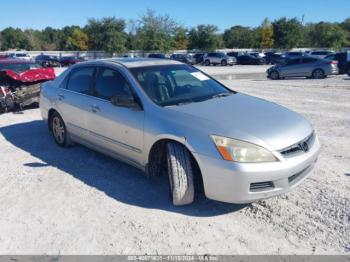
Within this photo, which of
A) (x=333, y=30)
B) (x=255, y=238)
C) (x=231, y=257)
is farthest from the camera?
(x=333, y=30)

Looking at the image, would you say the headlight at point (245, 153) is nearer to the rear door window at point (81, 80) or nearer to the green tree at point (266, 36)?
the rear door window at point (81, 80)

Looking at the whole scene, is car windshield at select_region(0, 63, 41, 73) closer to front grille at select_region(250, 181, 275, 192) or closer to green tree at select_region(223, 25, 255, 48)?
front grille at select_region(250, 181, 275, 192)

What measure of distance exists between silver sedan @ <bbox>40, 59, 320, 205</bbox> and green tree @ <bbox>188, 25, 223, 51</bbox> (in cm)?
6554

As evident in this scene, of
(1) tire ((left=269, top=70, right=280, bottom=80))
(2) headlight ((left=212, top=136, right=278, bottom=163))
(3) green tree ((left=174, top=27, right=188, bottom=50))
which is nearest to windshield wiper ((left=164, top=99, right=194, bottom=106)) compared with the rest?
(2) headlight ((left=212, top=136, right=278, bottom=163))

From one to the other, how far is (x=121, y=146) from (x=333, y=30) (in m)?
76.2

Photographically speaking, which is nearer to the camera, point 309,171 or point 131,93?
point 309,171

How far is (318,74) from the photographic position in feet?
68.8

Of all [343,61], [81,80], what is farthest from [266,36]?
[81,80]

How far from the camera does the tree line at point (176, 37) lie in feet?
202

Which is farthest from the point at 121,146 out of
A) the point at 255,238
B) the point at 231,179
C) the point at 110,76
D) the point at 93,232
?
the point at 255,238

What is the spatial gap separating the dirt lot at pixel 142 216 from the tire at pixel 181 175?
16 centimetres

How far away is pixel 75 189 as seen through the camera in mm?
4613

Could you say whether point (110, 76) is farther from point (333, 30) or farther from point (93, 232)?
point (333, 30)

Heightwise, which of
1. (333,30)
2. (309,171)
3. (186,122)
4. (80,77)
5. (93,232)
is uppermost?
(333,30)
